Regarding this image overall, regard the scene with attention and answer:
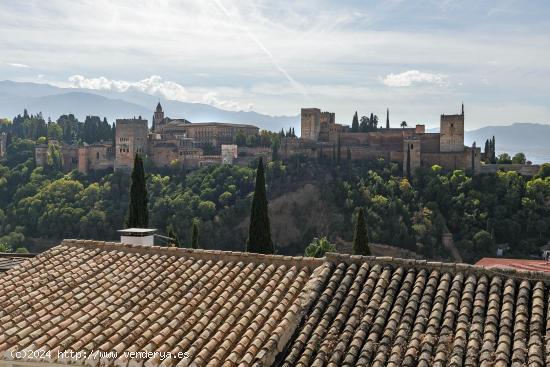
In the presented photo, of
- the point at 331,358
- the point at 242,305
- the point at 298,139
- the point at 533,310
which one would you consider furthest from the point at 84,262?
the point at 298,139

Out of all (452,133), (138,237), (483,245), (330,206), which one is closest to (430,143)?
(452,133)

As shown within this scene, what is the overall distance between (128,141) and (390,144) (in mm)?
31386

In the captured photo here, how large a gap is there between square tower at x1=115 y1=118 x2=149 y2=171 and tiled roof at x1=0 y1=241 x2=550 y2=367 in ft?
242

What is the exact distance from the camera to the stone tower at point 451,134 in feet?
241

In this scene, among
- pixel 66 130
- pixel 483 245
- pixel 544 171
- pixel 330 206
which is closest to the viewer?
pixel 483 245

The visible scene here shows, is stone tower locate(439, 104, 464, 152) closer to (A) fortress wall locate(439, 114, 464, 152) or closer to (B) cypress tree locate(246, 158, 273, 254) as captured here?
(A) fortress wall locate(439, 114, 464, 152)

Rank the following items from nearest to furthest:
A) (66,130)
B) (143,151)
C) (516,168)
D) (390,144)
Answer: (516,168) → (390,144) → (143,151) → (66,130)

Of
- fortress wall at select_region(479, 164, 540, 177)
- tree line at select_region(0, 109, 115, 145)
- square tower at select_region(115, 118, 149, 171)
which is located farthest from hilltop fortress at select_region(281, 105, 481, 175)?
tree line at select_region(0, 109, 115, 145)

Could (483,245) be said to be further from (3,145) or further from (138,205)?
(3,145)

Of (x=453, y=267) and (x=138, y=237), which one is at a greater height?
(x=453, y=267)

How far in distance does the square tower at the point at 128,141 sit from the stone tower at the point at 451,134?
35.4 metres

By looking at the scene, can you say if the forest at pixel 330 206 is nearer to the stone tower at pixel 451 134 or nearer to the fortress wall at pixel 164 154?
the fortress wall at pixel 164 154

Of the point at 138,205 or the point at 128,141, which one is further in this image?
the point at 128,141

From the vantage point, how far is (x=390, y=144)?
7775cm
